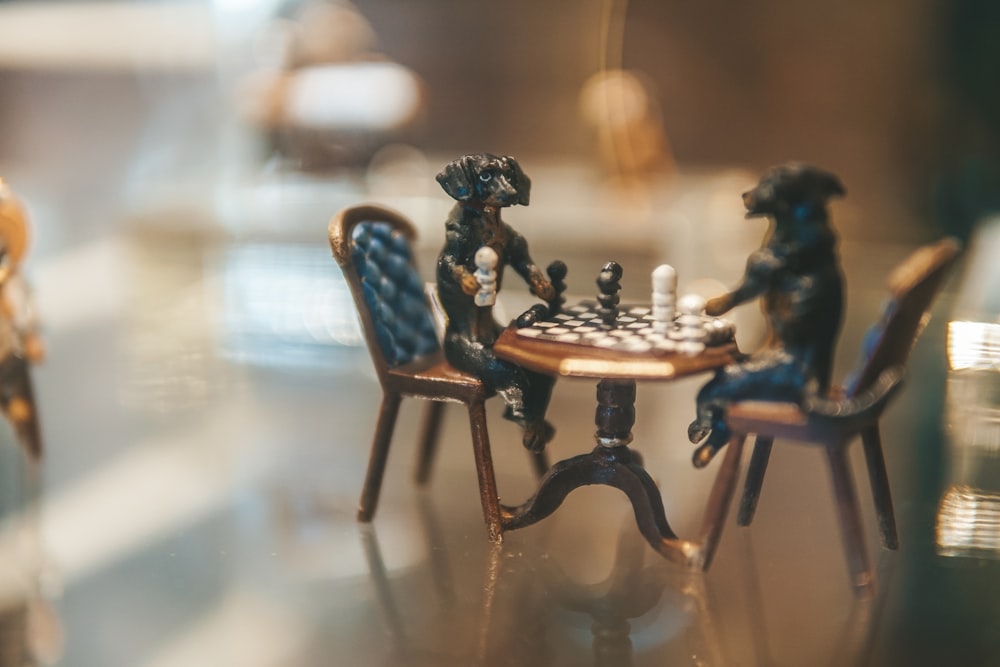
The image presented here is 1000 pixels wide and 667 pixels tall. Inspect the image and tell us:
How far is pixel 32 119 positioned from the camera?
353cm

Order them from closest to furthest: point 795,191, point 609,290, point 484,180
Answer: point 795,191 → point 484,180 → point 609,290

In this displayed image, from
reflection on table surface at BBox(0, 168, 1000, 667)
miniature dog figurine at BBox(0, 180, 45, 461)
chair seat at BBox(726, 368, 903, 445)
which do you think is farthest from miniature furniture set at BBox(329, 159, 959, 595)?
miniature dog figurine at BBox(0, 180, 45, 461)

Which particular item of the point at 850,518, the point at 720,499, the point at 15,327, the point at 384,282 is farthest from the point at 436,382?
the point at 15,327

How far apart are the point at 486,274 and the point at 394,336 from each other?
0.33 m

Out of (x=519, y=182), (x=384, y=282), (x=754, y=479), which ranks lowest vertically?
(x=754, y=479)

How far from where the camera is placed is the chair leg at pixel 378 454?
223 centimetres

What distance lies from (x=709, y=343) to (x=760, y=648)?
0.59 metres

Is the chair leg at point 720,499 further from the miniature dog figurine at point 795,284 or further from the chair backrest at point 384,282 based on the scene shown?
the chair backrest at point 384,282

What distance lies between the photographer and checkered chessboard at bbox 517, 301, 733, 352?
1.91 meters

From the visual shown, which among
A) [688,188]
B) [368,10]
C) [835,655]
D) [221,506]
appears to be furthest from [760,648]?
[368,10]

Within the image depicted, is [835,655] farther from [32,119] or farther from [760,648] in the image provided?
[32,119]

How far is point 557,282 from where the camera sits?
2164 mm

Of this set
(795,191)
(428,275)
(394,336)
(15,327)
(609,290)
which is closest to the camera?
(795,191)

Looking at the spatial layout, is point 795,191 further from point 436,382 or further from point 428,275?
point 428,275
